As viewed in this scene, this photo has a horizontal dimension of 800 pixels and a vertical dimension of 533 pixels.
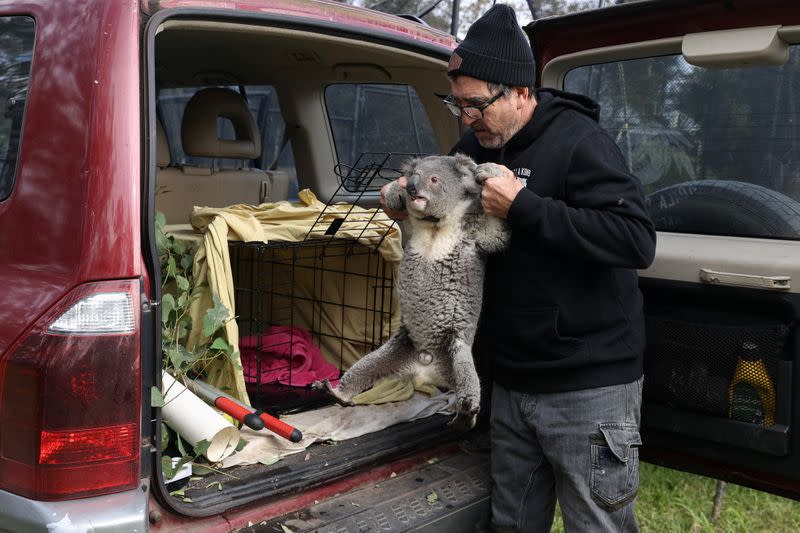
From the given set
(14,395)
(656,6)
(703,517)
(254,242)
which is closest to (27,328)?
(14,395)

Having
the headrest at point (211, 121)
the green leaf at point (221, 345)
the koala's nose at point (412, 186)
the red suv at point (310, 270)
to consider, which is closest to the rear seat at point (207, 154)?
the headrest at point (211, 121)

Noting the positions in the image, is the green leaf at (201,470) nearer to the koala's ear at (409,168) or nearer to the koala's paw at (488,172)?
the koala's ear at (409,168)

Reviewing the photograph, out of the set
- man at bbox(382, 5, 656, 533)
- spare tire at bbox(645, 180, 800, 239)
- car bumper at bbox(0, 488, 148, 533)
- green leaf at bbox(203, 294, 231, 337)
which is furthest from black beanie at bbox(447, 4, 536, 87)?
car bumper at bbox(0, 488, 148, 533)

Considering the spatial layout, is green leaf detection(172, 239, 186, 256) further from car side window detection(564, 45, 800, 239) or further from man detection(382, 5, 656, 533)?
car side window detection(564, 45, 800, 239)

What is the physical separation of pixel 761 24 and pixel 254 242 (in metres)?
2.14

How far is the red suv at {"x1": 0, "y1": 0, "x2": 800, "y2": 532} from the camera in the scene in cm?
195

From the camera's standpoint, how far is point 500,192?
2375 millimetres

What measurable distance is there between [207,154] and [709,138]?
3.10 metres

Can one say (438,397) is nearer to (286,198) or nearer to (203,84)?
(286,198)

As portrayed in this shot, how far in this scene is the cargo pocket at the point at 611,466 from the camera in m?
2.47

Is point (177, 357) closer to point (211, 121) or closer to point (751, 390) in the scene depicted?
point (751, 390)

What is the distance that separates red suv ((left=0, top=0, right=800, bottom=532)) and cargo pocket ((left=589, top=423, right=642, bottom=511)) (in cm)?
43

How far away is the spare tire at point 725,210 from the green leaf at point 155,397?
1.99 m

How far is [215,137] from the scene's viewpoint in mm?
4824
